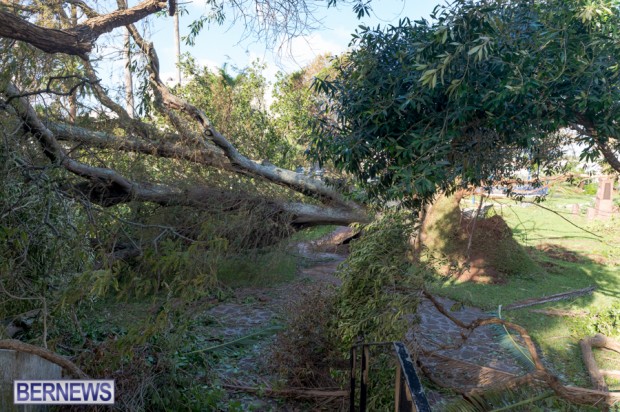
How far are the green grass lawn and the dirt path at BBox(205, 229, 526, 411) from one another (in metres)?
0.73

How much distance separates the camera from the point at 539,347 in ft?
28.6

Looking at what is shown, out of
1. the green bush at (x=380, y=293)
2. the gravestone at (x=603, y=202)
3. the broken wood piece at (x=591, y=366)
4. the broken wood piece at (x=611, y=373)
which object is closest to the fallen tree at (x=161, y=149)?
the green bush at (x=380, y=293)

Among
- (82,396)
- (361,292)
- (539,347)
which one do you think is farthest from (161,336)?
(539,347)

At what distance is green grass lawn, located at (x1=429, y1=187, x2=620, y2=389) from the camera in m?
8.51

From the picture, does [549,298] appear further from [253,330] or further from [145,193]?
[145,193]

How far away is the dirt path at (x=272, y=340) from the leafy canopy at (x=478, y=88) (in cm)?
200

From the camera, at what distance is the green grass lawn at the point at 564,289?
851cm

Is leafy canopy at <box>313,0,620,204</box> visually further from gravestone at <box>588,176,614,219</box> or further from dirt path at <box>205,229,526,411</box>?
gravestone at <box>588,176,614,219</box>

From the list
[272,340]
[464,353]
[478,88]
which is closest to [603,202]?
[464,353]

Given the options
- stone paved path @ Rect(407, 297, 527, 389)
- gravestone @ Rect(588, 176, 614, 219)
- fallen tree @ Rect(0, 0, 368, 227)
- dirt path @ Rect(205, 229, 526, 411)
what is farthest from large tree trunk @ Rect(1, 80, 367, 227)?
gravestone @ Rect(588, 176, 614, 219)

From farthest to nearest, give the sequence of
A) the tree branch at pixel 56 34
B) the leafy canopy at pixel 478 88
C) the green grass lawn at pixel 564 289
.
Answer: the green grass lawn at pixel 564 289 → the tree branch at pixel 56 34 → the leafy canopy at pixel 478 88

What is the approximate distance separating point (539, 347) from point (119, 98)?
8721 millimetres

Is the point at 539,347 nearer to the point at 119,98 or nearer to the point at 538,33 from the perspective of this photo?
the point at 538,33

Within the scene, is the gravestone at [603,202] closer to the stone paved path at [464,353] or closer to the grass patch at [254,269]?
the stone paved path at [464,353]
